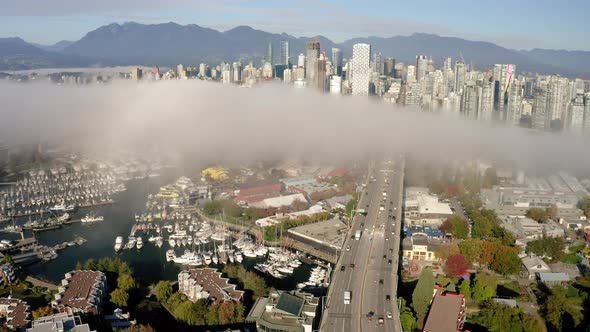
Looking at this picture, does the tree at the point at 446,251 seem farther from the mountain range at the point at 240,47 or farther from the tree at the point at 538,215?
the mountain range at the point at 240,47

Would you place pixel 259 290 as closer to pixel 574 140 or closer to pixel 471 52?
pixel 574 140

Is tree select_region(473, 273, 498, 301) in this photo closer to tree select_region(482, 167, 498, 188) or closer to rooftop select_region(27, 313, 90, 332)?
rooftop select_region(27, 313, 90, 332)

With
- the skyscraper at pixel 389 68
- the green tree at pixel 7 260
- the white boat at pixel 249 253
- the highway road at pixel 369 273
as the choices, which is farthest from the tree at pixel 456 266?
the skyscraper at pixel 389 68

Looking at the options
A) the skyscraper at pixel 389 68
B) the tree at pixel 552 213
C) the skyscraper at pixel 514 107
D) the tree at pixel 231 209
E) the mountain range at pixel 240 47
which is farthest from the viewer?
the mountain range at pixel 240 47

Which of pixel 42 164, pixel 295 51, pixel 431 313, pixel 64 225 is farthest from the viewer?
pixel 295 51

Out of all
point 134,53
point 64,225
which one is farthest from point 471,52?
point 64,225

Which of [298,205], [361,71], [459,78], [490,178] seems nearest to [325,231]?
[298,205]
